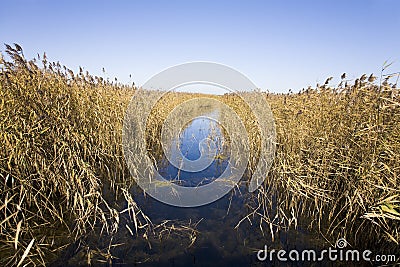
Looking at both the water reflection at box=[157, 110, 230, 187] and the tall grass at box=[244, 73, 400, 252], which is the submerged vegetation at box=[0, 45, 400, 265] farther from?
the water reflection at box=[157, 110, 230, 187]

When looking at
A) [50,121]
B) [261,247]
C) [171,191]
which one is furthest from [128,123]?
[261,247]

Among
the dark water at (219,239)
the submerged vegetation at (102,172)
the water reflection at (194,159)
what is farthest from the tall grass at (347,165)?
the water reflection at (194,159)

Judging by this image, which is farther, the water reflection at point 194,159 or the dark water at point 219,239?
the water reflection at point 194,159

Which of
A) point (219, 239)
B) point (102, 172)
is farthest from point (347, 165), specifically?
point (102, 172)

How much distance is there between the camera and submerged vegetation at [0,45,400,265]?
210 centimetres

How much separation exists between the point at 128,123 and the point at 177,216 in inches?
72.2

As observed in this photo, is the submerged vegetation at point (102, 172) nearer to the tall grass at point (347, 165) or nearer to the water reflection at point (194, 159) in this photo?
the tall grass at point (347, 165)

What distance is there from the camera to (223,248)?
93.2 inches

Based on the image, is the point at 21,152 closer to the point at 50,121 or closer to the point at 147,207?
the point at 50,121

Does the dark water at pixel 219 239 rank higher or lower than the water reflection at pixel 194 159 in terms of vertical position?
lower

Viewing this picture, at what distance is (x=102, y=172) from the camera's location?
10.8 feet

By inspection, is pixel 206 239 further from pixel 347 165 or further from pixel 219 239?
pixel 347 165

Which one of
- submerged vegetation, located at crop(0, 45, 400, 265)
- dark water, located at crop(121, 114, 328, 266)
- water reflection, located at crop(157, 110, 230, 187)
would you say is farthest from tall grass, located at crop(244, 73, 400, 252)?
water reflection, located at crop(157, 110, 230, 187)

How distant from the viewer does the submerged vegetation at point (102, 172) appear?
2.10 metres
